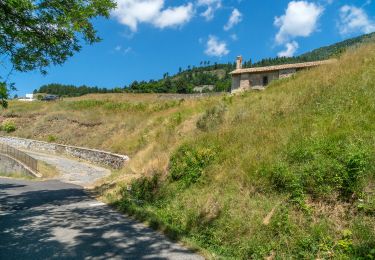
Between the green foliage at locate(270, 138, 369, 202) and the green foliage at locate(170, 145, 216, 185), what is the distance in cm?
342

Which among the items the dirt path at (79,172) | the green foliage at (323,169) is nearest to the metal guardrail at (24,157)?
the dirt path at (79,172)

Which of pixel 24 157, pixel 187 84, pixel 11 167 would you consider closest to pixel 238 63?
pixel 24 157

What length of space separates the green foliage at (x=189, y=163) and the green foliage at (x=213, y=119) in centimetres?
246

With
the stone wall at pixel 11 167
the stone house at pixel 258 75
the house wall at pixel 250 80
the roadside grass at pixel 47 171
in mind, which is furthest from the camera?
the house wall at pixel 250 80

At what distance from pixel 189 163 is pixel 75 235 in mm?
4900

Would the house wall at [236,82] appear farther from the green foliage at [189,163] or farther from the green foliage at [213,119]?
the green foliage at [189,163]

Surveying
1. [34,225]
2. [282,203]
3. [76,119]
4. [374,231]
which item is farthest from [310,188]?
[76,119]

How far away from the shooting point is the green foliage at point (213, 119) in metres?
16.5

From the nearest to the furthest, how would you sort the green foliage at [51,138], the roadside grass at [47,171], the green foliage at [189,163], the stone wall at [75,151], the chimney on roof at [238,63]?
the green foliage at [189,163] < the roadside grass at [47,171] < the stone wall at [75,151] < the green foliage at [51,138] < the chimney on roof at [238,63]

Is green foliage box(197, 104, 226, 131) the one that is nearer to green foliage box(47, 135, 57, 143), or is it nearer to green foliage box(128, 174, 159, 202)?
green foliage box(128, 174, 159, 202)

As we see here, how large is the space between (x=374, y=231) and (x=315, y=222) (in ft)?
3.69

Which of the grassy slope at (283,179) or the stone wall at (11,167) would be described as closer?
the grassy slope at (283,179)

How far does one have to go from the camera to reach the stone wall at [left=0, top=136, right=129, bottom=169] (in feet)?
101

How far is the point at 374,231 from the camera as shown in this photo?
6.02 metres
